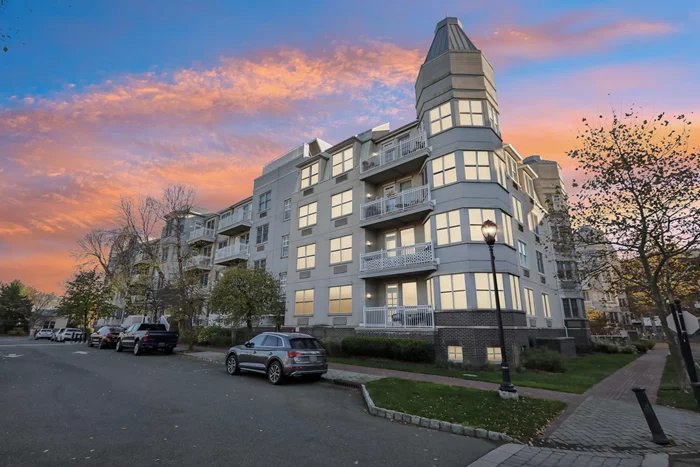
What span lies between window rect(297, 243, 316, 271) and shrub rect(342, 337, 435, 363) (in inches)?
291

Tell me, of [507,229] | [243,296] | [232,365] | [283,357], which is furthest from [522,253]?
[232,365]

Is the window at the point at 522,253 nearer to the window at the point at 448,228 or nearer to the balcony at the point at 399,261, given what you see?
the window at the point at 448,228

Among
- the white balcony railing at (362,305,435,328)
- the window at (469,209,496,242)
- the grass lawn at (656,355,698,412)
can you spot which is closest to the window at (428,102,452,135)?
the window at (469,209,496,242)

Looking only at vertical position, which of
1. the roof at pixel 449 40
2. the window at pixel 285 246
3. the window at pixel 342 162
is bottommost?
the window at pixel 285 246

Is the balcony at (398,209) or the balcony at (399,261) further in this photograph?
the balcony at (398,209)

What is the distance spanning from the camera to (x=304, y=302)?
25.1m

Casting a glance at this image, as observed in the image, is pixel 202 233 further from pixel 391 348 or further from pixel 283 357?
pixel 283 357

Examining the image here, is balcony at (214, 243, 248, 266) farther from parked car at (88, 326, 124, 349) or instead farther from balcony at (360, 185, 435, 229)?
balcony at (360, 185, 435, 229)

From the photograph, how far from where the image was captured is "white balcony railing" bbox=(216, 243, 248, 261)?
33.0 meters

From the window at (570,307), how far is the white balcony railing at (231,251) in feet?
91.8

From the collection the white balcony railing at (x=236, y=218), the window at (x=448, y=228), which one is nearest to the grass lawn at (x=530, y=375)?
the window at (x=448, y=228)

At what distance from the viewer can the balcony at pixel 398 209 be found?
64.6ft

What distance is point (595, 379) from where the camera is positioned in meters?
13.8

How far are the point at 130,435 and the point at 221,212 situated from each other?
3427cm
